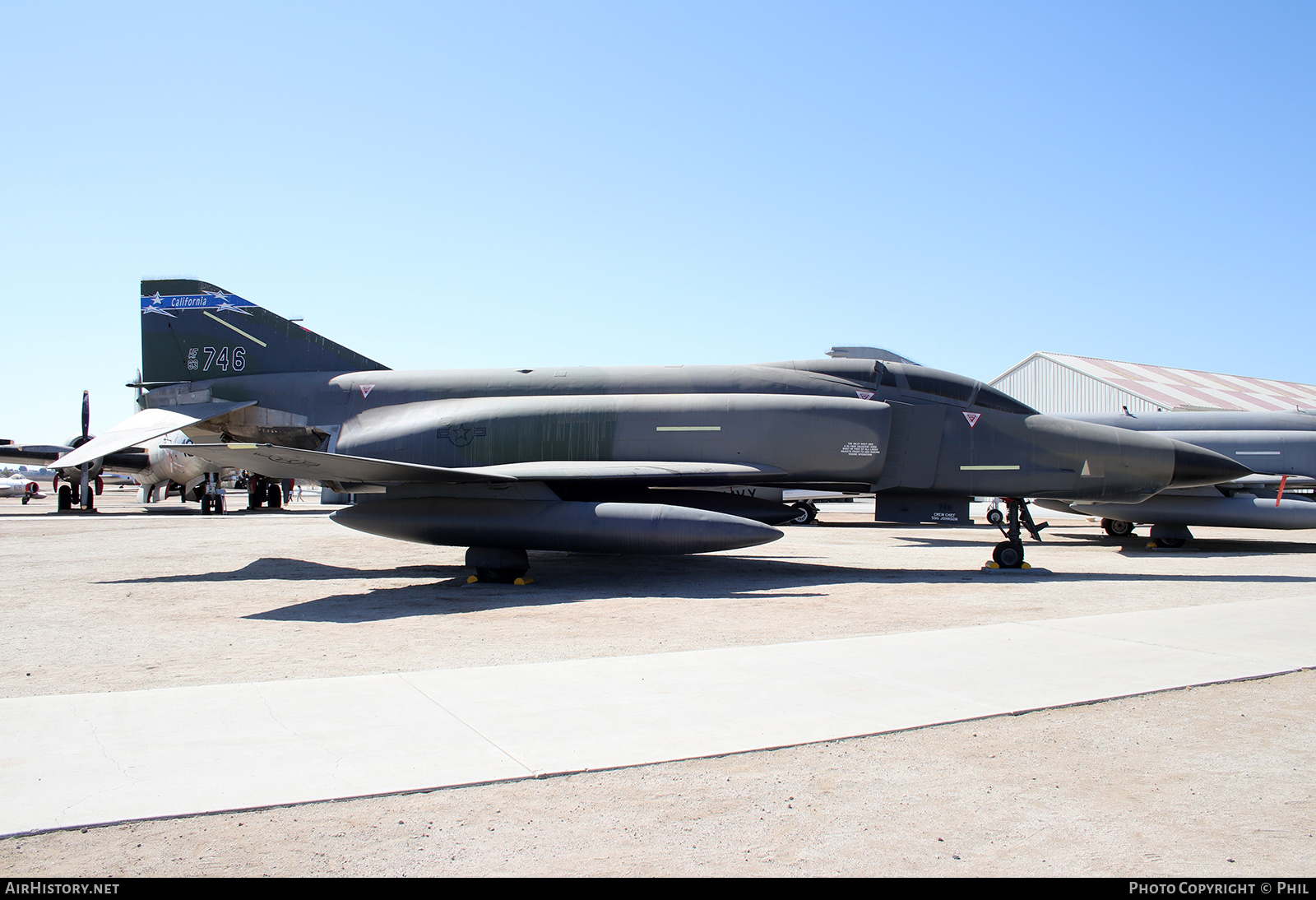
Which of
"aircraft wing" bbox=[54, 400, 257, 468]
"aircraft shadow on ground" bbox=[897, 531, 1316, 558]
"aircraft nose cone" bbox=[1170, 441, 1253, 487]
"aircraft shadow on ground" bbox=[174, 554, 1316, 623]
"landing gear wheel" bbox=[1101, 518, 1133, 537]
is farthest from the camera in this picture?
"landing gear wheel" bbox=[1101, 518, 1133, 537]

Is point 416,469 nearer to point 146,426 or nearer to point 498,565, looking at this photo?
point 498,565

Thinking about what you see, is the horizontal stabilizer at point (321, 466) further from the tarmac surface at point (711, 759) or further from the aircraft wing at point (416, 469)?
the tarmac surface at point (711, 759)

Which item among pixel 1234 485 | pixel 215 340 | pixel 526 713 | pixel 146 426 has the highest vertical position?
pixel 215 340

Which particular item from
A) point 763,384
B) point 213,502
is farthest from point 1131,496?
point 213,502

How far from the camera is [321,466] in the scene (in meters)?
10.1

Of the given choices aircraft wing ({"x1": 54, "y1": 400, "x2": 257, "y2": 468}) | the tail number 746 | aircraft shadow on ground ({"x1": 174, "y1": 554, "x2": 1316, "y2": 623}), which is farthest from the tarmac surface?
the tail number 746

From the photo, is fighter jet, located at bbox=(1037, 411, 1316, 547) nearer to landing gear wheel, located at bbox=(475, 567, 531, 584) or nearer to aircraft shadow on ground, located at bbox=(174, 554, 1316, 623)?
aircraft shadow on ground, located at bbox=(174, 554, 1316, 623)

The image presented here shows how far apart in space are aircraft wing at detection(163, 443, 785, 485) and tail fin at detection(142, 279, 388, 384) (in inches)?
129

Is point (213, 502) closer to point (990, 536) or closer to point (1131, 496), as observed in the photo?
point (990, 536)

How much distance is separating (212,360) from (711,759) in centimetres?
1279

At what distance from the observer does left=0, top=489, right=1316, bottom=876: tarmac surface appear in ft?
9.57

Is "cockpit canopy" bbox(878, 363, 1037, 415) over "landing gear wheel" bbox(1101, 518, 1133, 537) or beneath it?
over

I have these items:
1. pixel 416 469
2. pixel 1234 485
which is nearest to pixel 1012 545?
pixel 1234 485

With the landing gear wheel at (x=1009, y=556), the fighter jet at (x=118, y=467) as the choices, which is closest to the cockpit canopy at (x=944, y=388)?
the landing gear wheel at (x=1009, y=556)
